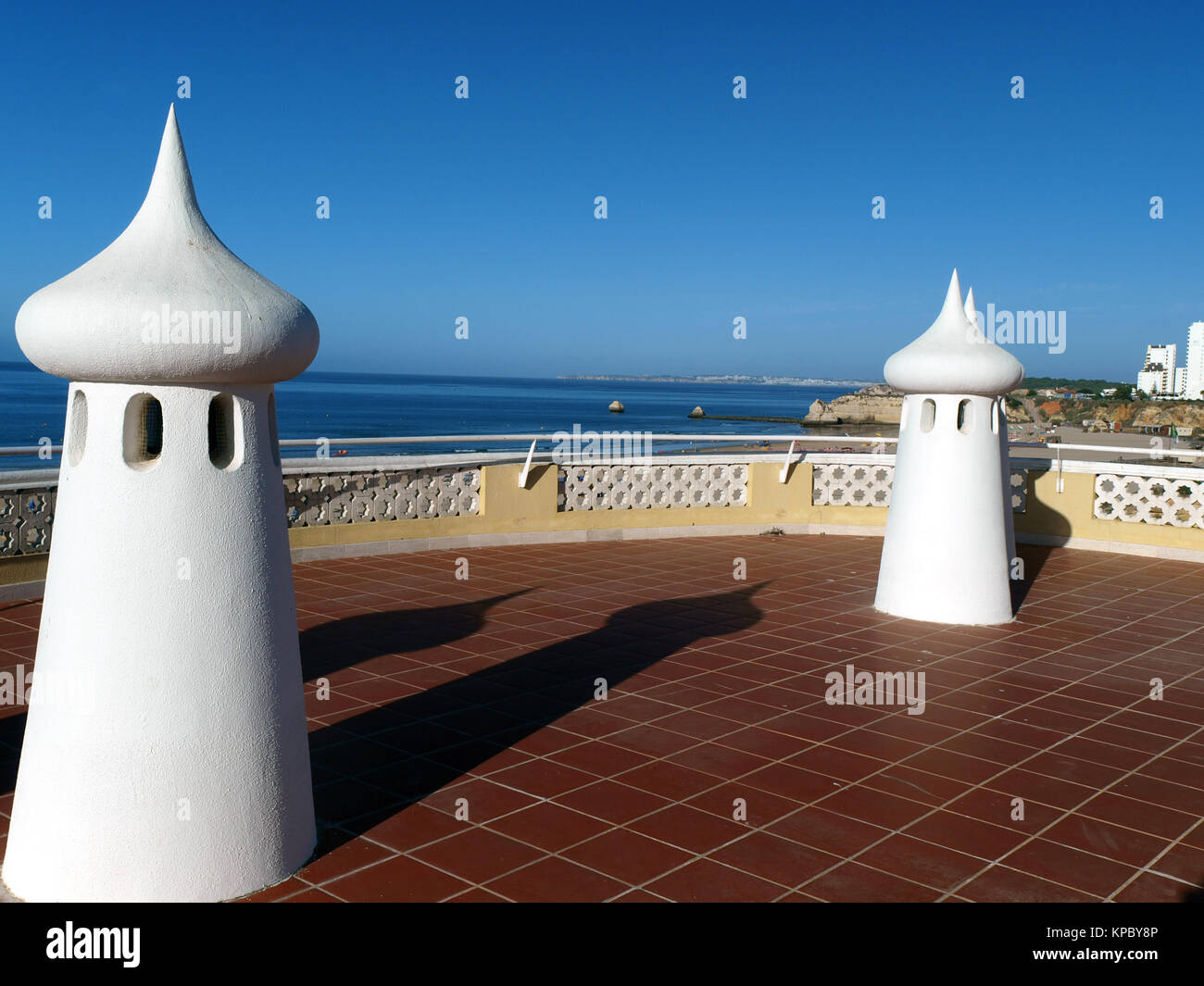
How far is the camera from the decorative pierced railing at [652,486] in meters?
12.1

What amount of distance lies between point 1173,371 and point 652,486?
96041 mm

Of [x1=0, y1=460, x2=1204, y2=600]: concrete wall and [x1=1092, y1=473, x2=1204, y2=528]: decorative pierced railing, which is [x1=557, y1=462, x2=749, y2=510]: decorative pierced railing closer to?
[x1=0, y1=460, x2=1204, y2=600]: concrete wall

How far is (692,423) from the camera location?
355 feet

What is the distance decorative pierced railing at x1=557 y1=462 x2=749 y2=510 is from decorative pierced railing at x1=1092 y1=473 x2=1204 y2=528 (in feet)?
13.4

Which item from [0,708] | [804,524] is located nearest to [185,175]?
[0,708]

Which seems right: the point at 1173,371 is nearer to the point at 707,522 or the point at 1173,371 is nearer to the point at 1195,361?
the point at 1195,361

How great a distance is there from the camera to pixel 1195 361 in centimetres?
8681

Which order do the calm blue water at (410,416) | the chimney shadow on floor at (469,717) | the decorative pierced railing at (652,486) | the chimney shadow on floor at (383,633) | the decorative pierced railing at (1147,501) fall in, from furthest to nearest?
the calm blue water at (410,416) < the decorative pierced railing at (652,486) < the decorative pierced railing at (1147,501) < the chimney shadow on floor at (383,633) < the chimney shadow on floor at (469,717)

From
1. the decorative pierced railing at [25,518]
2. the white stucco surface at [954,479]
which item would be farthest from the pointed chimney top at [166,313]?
the white stucco surface at [954,479]

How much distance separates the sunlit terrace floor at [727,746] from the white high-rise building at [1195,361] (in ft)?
281

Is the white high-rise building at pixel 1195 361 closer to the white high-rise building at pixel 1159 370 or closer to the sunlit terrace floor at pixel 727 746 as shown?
the white high-rise building at pixel 1159 370
